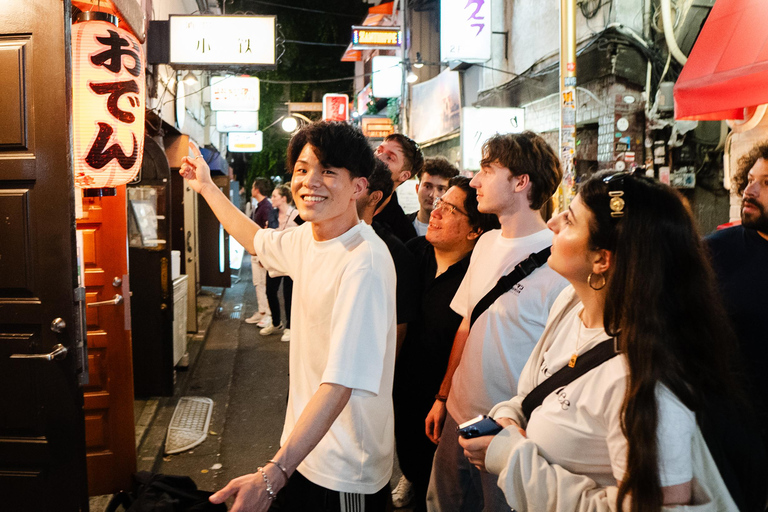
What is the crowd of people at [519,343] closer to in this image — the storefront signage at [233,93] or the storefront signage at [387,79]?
the storefront signage at [233,93]

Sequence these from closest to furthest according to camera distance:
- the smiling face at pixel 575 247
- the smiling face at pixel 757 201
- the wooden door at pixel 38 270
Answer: the smiling face at pixel 575 247 → the smiling face at pixel 757 201 → the wooden door at pixel 38 270

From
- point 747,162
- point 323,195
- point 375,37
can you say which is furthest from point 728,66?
point 375,37

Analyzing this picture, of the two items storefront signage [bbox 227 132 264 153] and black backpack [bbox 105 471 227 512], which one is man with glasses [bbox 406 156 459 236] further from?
storefront signage [bbox 227 132 264 153]

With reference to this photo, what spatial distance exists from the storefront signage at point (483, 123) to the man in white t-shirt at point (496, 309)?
8466 millimetres

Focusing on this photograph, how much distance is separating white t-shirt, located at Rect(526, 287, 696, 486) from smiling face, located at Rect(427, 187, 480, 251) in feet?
5.51

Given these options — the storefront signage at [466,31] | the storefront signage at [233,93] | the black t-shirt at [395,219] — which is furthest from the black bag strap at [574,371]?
the storefront signage at [233,93]

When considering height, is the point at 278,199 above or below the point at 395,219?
above

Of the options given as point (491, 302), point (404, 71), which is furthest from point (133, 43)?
point (404, 71)

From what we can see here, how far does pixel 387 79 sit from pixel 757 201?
1771 centimetres

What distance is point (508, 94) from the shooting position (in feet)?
40.8

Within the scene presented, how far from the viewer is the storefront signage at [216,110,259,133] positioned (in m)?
17.5

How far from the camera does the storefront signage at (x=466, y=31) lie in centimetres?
1168

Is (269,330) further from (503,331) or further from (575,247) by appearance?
(575,247)

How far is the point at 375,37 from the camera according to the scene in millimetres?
17469
